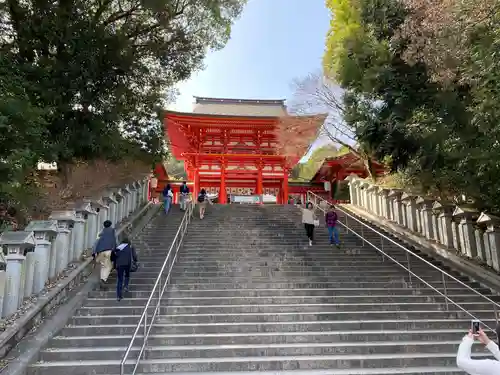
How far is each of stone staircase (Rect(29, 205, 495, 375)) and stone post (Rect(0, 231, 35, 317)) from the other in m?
0.71

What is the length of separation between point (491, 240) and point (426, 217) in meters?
2.10

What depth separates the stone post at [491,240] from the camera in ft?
22.9

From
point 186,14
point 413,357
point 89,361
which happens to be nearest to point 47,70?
point 186,14

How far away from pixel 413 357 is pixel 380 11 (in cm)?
759

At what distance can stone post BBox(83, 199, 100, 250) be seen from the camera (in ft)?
23.9

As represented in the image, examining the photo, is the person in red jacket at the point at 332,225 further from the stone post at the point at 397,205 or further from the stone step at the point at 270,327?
the stone step at the point at 270,327

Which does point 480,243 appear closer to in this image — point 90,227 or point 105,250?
point 105,250

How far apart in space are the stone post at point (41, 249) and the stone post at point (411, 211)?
8.26 metres

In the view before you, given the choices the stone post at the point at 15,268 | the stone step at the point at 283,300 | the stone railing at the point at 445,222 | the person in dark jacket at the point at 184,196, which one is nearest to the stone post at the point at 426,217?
the stone railing at the point at 445,222

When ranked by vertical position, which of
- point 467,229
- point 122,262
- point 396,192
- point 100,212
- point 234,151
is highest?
point 234,151

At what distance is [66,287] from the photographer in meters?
5.68

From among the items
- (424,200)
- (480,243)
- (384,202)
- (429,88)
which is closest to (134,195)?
(384,202)

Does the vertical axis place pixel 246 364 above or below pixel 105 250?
below

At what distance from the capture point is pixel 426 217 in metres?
9.15
